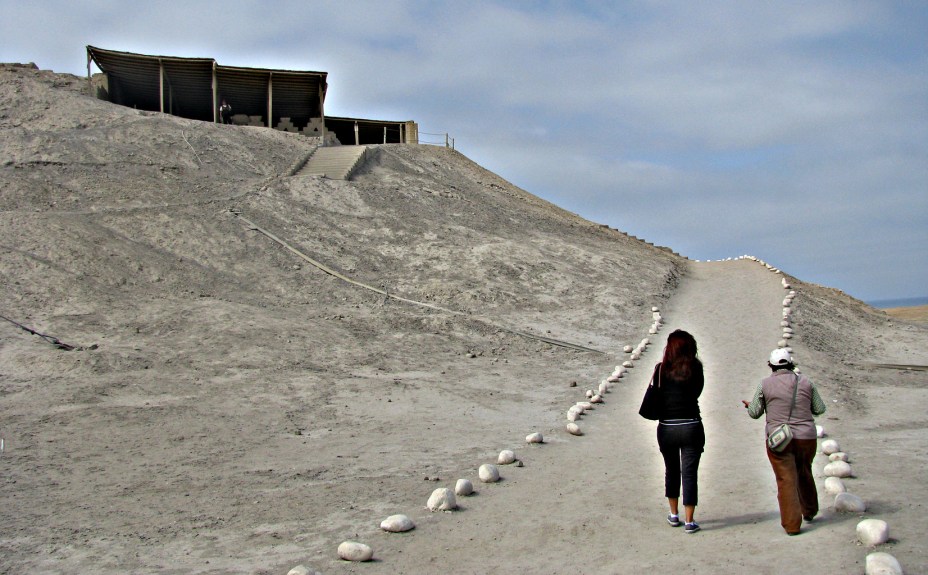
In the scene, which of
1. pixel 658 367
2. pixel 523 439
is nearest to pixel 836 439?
pixel 523 439

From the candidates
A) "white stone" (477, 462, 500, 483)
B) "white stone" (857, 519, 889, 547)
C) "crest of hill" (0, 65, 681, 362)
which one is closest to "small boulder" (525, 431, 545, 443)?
"white stone" (477, 462, 500, 483)

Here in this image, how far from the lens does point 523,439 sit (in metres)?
10.3

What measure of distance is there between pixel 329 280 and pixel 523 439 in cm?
961

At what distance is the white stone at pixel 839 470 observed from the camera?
7.69 m

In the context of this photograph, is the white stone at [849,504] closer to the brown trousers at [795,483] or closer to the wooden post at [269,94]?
the brown trousers at [795,483]

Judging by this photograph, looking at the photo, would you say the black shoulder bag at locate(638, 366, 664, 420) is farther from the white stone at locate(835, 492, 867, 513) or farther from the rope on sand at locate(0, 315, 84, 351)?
the rope on sand at locate(0, 315, 84, 351)

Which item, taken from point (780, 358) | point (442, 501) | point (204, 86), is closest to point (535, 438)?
point (442, 501)

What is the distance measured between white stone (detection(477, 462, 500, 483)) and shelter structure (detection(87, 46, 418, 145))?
86.5 feet

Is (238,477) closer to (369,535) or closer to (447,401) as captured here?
(369,535)

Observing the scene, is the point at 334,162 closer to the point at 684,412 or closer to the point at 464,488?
the point at 464,488

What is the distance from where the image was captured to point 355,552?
6113 millimetres

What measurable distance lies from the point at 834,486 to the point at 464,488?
128 inches

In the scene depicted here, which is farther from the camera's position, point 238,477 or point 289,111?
point 289,111

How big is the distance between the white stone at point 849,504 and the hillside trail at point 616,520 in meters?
0.09
